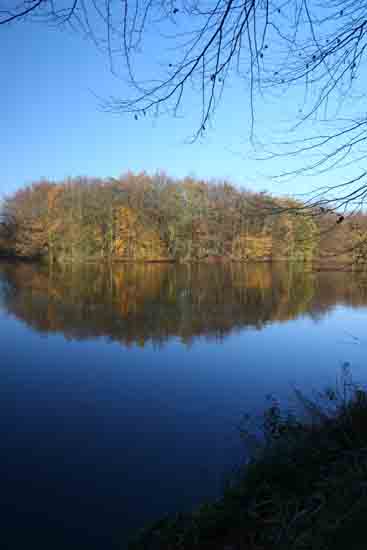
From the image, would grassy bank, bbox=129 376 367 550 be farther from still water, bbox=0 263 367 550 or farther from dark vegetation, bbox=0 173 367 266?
dark vegetation, bbox=0 173 367 266

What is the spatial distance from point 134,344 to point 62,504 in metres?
6.17

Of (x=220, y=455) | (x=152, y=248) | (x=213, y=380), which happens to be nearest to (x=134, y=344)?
(x=213, y=380)

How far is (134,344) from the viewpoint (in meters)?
9.83

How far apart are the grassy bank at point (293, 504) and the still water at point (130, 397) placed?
26.5 inches

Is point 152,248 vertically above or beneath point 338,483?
above

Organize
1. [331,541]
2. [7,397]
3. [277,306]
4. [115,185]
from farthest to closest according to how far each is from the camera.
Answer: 1. [115,185]
2. [277,306]
3. [7,397]
4. [331,541]

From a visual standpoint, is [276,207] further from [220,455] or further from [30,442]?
[30,442]

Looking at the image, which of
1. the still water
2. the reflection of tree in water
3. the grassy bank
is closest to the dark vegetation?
the reflection of tree in water

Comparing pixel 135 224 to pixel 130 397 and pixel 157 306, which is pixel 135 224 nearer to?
pixel 157 306

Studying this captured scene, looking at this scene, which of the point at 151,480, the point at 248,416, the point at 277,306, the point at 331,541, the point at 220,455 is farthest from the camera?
the point at 277,306

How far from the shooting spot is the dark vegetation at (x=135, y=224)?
42781 millimetres

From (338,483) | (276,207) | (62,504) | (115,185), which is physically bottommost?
(62,504)

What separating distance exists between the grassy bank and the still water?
2.21 ft

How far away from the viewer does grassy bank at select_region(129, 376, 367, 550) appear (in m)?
2.14
